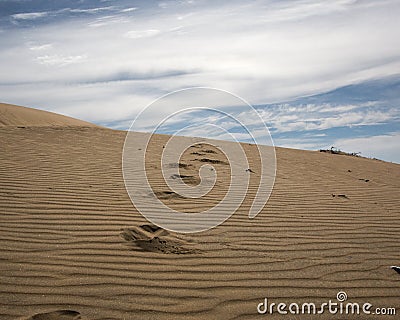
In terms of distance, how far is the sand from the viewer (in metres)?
2.97

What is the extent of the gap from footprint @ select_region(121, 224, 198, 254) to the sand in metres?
0.02

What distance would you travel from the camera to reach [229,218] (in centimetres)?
502

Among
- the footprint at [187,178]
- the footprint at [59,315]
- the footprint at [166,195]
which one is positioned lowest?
the footprint at [59,315]

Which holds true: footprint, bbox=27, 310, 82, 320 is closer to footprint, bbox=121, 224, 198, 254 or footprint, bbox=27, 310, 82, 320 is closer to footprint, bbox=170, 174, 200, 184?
footprint, bbox=121, 224, 198, 254

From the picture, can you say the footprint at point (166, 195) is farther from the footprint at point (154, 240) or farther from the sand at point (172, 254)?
the footprint at point (154, 240)

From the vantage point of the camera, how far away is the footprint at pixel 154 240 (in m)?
3.88

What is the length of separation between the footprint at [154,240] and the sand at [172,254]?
2 cm

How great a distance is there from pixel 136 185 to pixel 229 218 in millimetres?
1940

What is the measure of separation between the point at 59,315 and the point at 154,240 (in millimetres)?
1443

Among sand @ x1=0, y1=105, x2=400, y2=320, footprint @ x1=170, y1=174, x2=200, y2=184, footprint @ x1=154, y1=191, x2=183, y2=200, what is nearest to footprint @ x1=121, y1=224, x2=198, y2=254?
sand @ x1=0, y1=105, x2=400, y2=320

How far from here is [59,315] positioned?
2.74 m

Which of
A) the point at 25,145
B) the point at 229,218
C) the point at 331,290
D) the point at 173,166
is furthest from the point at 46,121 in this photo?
the point at 331,290

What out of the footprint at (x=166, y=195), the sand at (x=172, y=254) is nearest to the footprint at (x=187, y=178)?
the sand at (x=172, y=254)

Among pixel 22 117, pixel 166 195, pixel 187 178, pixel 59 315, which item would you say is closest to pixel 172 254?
pixel 59 315
